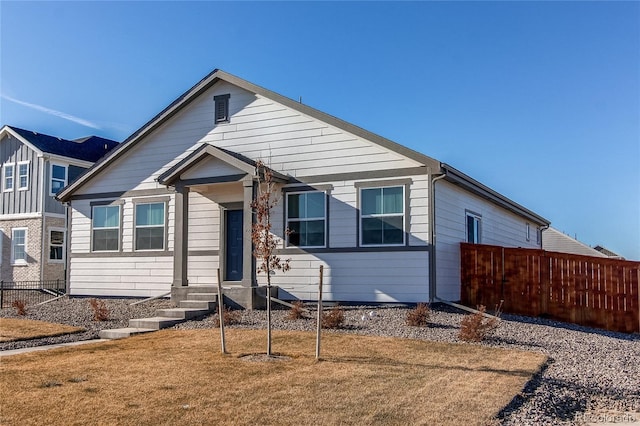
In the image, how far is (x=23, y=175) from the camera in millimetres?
27031

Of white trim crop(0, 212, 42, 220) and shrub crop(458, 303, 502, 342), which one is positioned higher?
→ white trim crop(0, 212, 42, 220)

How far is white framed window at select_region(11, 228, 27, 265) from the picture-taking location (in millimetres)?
26516

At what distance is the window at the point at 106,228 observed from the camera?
1861 cm

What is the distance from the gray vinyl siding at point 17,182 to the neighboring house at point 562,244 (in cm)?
2998

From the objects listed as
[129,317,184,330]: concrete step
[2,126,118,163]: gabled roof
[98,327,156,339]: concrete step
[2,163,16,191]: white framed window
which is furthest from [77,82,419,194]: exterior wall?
[2,163,16,191]: white framed window

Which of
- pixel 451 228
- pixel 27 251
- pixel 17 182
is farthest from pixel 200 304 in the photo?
pixel 17 182

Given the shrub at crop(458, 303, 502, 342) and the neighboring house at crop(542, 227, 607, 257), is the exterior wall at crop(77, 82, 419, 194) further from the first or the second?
the neighboring house at crop(542, 227, 607, 257)

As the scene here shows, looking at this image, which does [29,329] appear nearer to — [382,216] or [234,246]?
[234,246]

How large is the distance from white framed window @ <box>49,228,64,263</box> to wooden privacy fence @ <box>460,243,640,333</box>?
18859 millimetres

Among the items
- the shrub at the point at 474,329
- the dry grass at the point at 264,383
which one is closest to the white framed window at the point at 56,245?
the dry grass at the point at 264,383

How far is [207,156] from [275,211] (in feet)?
7.60

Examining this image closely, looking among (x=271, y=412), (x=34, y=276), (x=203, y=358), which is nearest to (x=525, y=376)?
(x=271, y=412)

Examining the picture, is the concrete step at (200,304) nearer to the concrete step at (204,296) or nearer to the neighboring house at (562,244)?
the concrete step at (204,296)

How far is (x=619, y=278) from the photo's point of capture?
46.7 feet
